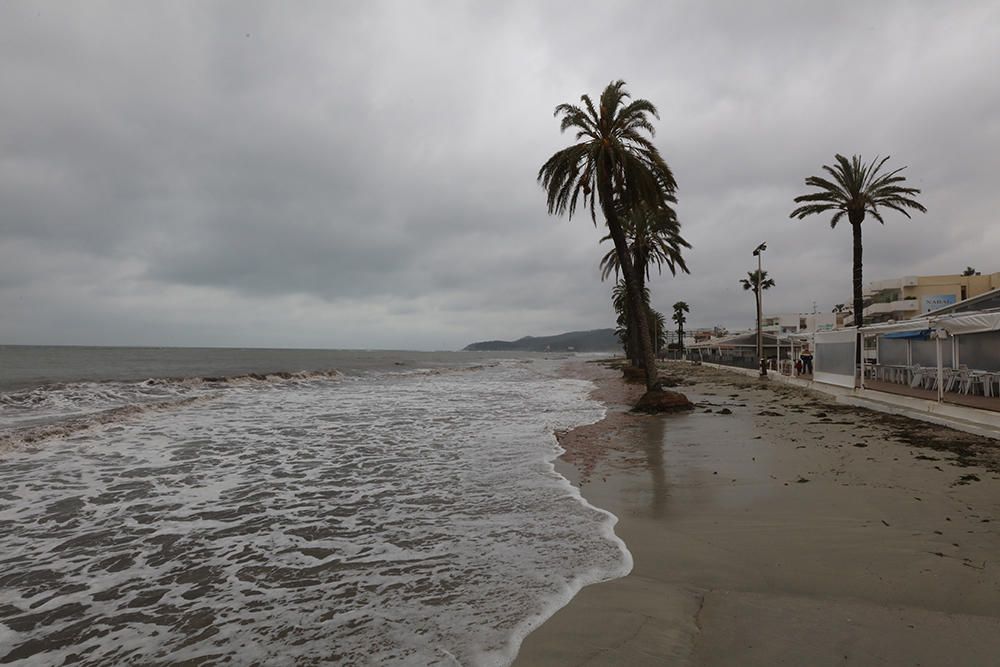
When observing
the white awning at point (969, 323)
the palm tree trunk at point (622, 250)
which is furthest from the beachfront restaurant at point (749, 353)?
the white awning at point (969, 323)

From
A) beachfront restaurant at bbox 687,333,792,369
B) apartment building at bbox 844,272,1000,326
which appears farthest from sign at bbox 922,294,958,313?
beachfront restaurant at bbox 687,333,792,369

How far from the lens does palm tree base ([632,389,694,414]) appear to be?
50.6 feet

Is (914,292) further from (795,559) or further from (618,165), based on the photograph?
(795,559)

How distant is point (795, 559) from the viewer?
167 inches

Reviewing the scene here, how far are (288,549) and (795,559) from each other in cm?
459

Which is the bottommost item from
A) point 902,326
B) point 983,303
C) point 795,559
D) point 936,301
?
point 795,559

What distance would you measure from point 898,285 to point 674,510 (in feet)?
255

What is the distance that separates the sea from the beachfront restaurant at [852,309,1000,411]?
31.7ft

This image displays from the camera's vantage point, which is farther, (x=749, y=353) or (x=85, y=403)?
(x=749, y=353)

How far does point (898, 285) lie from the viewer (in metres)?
65.4

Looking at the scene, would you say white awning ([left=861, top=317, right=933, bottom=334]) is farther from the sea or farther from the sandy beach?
the sea

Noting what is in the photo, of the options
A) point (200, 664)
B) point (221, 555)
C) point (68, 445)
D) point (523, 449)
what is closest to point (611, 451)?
point (523, 449)

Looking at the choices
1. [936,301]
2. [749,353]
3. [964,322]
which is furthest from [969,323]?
[936,301]

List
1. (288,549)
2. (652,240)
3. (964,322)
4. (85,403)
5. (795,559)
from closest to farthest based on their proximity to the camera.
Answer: (795,559), (288,549), (964,322), (85,403), (652,240)
